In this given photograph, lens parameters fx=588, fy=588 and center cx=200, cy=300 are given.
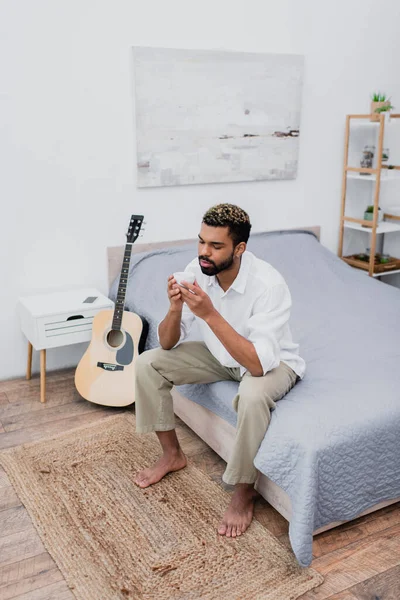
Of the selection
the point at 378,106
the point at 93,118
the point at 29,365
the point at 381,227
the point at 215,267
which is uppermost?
the point at 378,106

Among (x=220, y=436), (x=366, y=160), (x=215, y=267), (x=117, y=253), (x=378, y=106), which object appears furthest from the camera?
(x=366, y=160)

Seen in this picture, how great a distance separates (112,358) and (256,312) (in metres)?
1.00

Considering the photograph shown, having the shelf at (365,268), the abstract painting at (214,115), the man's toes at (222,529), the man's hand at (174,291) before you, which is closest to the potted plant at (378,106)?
the abstract painting at (214,115)

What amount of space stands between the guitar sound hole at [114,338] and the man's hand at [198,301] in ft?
3.15

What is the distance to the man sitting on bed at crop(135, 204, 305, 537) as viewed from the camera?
1.83 metres

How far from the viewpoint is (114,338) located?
2752 millimetres

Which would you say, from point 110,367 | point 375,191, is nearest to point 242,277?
point 110,367

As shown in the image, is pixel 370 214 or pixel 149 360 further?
pixel 370 214

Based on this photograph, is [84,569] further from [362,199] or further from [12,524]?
[362,199]

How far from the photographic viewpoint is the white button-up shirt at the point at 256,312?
1854 millimetres

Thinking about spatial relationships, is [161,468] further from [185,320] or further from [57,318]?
[57,318]

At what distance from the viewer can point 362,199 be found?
3967 mm

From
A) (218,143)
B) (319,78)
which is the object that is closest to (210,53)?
(218,143)

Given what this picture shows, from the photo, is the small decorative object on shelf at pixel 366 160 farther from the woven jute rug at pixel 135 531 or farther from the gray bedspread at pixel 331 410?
the woven jute rug at pixel 135 531
